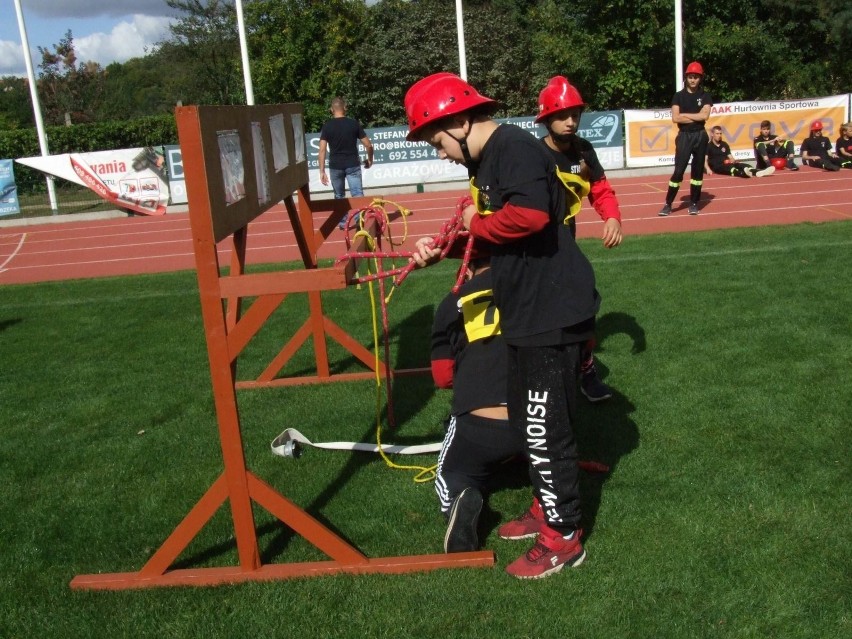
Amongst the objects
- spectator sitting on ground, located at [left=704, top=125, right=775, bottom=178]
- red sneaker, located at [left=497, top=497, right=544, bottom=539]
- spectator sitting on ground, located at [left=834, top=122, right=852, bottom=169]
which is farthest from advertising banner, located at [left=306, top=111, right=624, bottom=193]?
red sneaker, located at [left=497, top=497, right=544, bottom=539]

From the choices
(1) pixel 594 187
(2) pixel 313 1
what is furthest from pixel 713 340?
(2) pixel 313 1

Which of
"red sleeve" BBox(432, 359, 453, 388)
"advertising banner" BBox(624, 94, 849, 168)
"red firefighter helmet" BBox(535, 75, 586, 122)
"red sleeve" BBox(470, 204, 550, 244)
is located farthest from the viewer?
"advertising banner" BBox(624, 94, 849, 168)

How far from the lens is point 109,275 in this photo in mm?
12734

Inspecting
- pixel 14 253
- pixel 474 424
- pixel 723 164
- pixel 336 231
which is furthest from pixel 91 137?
pixel 474 424

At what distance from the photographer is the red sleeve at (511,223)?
10.4ft

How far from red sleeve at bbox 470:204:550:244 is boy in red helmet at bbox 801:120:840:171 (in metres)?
18.6

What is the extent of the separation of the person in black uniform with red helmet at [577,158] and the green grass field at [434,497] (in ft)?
0.62

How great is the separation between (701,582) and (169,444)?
3.27 metres

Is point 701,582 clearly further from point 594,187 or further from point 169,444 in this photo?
point 169,444

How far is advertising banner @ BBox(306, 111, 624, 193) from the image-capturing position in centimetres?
2272

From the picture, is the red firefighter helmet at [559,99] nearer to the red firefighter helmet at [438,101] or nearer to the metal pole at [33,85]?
the red firefighter helmet at [438,101]

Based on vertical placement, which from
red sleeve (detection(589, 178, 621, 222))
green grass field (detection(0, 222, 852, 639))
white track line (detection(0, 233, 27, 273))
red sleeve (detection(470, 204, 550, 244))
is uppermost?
red sleeve (detection(470, 204, 550, 244))

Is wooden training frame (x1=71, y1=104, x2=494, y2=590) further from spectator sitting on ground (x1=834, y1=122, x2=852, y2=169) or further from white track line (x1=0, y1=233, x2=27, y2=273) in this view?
spectator sitting on ground (x1=834, y1=122, x2=852, y2=169)

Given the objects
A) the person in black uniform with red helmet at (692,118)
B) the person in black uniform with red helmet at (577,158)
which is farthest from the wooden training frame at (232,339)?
the person in black uniform with red helmet at (692,118)
